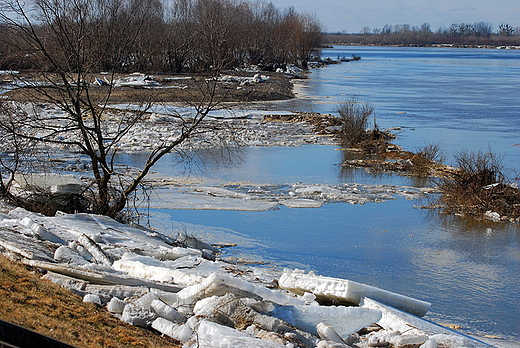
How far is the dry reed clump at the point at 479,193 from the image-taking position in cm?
1263

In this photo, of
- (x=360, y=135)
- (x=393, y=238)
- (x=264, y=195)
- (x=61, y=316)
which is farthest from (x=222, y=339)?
(x=360, y=135)

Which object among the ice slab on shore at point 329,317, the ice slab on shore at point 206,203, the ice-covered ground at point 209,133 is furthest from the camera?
the ice-covered ground at point 209,133

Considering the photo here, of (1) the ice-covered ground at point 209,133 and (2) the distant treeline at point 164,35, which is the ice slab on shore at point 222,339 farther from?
(1) the ice-covered ground at point 209,133

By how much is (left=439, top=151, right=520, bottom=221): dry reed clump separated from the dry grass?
32.2 ft

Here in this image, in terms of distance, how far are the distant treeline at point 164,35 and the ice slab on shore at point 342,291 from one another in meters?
3.84

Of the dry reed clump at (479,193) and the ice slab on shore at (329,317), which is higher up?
the ice slab on shore at (329,317)

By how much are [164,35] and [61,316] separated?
38890 mm

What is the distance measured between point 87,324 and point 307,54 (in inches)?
2415

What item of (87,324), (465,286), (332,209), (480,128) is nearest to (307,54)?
(480,128)

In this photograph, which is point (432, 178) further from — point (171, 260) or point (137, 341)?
point (137, 341)

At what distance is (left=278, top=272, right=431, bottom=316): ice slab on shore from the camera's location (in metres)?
5.94

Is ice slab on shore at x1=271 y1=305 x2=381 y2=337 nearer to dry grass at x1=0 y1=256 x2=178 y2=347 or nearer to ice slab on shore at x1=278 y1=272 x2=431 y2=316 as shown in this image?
ice slab on shore at x1=278 y1=272 x2=431 y2=316

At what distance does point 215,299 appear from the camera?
487 centimetres

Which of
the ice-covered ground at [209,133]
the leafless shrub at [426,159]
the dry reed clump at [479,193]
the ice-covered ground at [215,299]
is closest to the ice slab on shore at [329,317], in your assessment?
the ice-covered ground at [215,299]
